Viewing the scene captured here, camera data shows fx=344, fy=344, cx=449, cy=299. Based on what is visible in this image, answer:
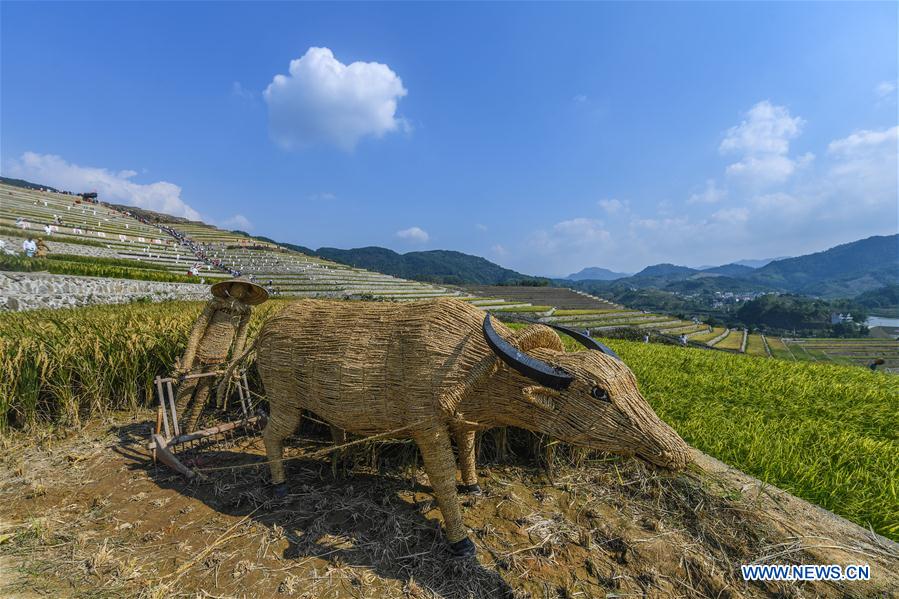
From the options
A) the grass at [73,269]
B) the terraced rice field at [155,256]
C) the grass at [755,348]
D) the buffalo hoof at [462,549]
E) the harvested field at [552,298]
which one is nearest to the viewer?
the buffalo hoof at [462,549]

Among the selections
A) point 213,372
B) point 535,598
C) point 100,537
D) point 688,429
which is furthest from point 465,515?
point 213,372

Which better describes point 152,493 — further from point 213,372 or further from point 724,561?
point 724,561

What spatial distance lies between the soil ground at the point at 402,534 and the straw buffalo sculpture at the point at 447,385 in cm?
33

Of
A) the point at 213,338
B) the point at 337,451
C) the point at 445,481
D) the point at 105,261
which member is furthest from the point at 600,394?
the point at 105,261

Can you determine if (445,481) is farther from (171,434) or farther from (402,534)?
(171,434)

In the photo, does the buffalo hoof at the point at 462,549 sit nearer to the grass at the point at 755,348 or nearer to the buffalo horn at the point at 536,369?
the buffalo horn at the point at 536,369

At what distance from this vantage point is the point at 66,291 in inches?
426

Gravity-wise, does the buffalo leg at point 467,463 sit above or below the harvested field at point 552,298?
below

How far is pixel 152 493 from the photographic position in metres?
2.99

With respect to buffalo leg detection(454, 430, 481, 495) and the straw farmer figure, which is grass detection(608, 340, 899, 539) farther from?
the straw farmer figure

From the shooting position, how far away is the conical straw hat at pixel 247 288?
3543 millimetres

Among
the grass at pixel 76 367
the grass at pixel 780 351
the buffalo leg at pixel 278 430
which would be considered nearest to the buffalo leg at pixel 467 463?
the buffalo leg at pixel 278 430

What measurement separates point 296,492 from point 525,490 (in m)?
1.96

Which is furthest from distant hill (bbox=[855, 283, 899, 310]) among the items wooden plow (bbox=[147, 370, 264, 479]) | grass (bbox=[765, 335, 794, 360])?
wooden plow (bbox=[147, 370, 264, 479])
